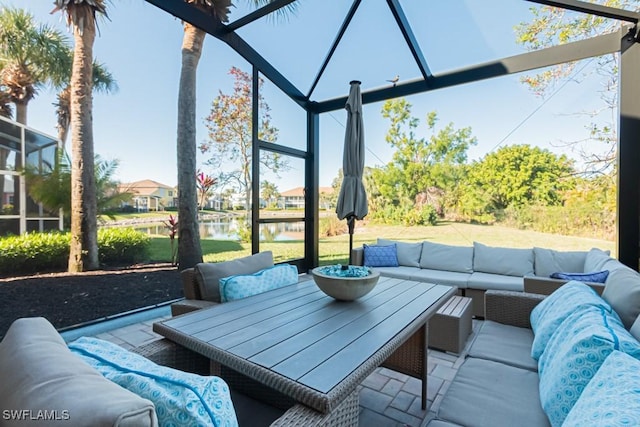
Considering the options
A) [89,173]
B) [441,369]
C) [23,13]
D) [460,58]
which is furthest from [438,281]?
[23,13]

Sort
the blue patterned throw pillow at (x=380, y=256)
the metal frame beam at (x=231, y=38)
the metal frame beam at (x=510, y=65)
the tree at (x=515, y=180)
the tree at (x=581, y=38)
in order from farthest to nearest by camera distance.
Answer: the tree at (x=515, y=180) → the blue patterned throw pillow at (x=380, y=256) → the tree at (x=581, y=38) → the metal frame beam at (x=510, y=65) → the metal frame beam at (x=231, y=38)

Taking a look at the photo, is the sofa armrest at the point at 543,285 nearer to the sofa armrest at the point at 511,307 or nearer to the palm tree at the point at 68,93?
the sofa armrest at the point at 511,307

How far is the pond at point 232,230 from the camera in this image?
4.69m

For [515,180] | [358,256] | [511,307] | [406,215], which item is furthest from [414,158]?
[511,307]

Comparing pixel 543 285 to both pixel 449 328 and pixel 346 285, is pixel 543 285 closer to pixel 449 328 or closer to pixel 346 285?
pixel 449 328

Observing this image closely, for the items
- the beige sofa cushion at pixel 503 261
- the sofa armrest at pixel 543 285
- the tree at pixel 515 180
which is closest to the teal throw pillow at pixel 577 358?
the sofa armrest at pixel 543 285

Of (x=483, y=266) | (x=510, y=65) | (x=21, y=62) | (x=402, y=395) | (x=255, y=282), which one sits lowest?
(x=402, y=395)

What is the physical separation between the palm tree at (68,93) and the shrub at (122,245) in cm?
109

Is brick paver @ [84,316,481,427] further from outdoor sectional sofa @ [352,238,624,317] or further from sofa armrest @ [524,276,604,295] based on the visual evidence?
outdoor sectional sofa @ [352,238,624,317]

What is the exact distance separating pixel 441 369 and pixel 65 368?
264 cm

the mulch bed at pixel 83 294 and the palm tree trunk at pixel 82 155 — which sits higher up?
the palm tree trunk at pixel 82 155

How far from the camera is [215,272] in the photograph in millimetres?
2396

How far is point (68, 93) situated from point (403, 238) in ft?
20.9

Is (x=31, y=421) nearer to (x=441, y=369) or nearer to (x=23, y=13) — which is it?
(x=441, y=369)
